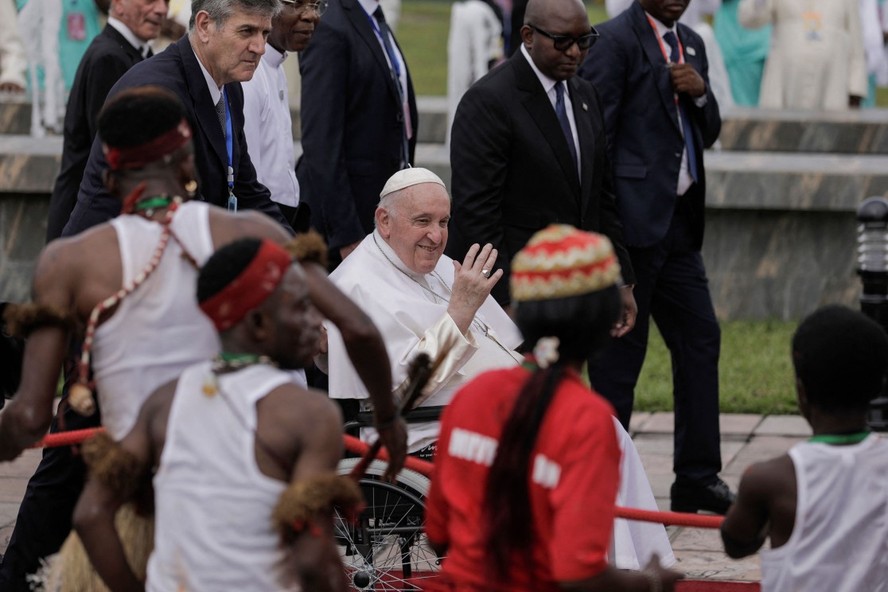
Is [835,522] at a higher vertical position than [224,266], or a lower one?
lower

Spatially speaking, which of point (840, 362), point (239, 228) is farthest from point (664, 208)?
point (239, 228)

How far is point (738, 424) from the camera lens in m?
8.39

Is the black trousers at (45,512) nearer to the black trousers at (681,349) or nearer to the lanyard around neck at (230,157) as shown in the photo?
the lanyard around neck at (230,157)

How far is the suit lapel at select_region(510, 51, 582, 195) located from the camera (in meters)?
6.45

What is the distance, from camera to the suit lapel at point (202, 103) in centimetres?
532

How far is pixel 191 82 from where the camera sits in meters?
5.36

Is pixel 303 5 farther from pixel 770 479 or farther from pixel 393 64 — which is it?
pixel 770 479

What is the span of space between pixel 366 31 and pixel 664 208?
4.57 ft

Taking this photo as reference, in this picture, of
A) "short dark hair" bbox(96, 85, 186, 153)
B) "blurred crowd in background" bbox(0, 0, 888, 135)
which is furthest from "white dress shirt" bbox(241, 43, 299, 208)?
"blurred crowd in background" bbox(0, 0, 888, 135)

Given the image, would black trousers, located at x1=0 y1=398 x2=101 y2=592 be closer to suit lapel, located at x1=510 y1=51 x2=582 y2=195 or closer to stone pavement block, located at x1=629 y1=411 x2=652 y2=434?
suit lapel, located at x1=510 y1=51 x2=582 y2=195

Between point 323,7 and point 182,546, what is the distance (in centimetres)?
408

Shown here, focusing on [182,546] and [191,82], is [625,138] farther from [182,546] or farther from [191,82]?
[182,546]

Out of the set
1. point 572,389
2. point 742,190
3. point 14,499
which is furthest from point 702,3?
point 572,389

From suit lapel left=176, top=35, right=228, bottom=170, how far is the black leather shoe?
242 centimetres
